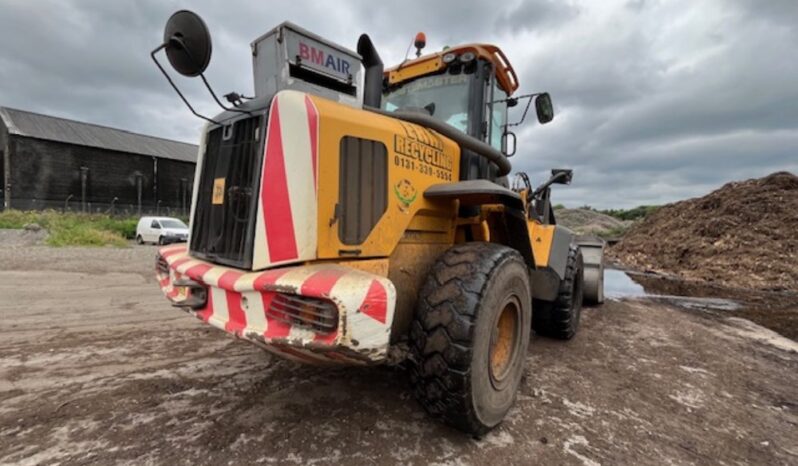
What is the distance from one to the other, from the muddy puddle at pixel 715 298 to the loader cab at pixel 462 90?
17.9 feet

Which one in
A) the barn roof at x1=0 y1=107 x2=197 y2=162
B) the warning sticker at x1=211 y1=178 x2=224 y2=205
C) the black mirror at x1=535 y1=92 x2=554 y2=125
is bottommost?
the warning sticker at x1=211 y1=178 x2=224 y2=205

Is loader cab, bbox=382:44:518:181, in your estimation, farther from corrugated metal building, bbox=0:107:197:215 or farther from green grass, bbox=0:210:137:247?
corrugated metal building, bbox=0:107:197:215

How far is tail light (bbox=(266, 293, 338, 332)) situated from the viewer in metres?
1.85

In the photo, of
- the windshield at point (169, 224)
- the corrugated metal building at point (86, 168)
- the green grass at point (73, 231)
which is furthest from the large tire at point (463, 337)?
the corrugated metal building at point (86, 168)

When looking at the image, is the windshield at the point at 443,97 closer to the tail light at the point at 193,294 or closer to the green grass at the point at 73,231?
the tail light at the point at 193,294

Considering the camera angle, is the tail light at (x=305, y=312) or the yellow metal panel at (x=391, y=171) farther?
the yellow metal panel at (x=391, y=171)

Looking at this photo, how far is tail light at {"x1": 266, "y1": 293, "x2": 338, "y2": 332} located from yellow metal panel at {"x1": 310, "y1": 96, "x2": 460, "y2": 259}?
304 millimetres

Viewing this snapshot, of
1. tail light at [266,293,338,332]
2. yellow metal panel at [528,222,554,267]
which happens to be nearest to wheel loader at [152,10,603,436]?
tail light at [266,293,338,332]

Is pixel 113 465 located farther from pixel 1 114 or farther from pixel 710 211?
pixel 1 114

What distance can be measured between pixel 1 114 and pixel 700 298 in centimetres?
4067

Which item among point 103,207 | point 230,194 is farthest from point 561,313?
point 103,207

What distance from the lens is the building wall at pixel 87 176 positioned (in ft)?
93.4

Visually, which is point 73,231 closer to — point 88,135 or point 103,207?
point 103,207

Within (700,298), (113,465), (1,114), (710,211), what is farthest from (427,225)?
(1,114)
